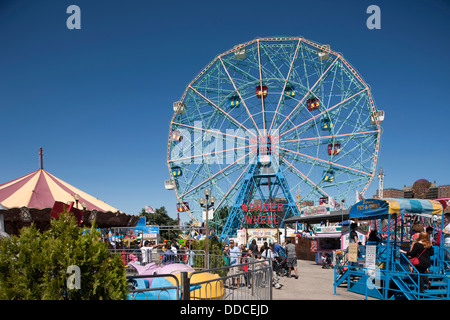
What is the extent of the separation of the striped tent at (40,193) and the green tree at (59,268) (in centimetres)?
904

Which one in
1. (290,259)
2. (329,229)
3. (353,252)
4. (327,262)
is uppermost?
(353,252)

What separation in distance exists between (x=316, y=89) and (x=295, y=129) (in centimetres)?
342

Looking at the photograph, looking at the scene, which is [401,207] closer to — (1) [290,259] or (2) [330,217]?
(1) [290,259]

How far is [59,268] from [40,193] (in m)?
10.7

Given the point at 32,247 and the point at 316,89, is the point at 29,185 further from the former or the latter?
the point at 316,89

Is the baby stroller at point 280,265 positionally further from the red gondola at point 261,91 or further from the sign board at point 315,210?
the red gondola at point 261,91

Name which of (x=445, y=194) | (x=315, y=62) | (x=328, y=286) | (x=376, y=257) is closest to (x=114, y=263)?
(x=376, y=257)

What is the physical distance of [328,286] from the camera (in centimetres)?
1181

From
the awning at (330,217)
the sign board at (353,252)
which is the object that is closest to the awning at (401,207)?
the sign board at (353,252)

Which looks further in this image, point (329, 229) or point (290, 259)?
point (329, 229)

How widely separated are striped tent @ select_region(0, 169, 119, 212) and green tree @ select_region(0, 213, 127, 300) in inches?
356

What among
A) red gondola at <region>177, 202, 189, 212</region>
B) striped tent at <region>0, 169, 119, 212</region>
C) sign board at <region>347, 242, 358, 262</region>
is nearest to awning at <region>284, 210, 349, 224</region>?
sign board at <region>347, 242, 358, 262</region>

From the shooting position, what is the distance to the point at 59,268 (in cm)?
404

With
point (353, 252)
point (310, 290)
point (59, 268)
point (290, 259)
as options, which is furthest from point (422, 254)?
point (59, 268)
